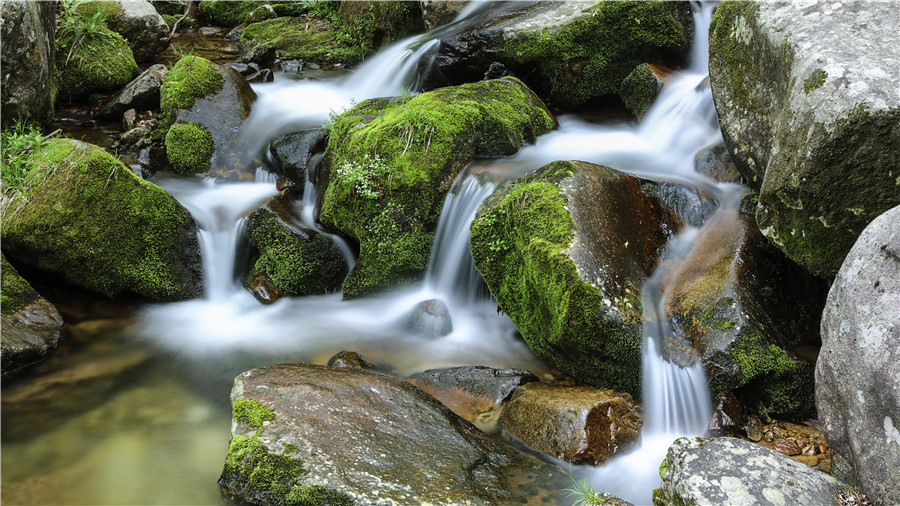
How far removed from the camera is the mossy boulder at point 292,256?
243 inches

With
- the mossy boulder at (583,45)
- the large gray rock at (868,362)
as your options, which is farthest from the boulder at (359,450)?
the mossy boulder at (583,45)

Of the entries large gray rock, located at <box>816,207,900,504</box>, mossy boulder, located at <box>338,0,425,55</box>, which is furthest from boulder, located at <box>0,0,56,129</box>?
large gray rock, located at <box>816,207,900,504</box>

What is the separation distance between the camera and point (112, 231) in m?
5.81

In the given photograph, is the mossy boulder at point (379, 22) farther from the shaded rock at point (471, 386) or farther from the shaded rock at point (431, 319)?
the shaded rock at point (471, 386)

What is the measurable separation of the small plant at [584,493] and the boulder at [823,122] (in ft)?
6.97

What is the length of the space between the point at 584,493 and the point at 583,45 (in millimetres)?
5869

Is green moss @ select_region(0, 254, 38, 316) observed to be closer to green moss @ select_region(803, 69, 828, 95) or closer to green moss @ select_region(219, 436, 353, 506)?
green moss @ select_region(219, 436, 353, 506)

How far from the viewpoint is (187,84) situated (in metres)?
7.71

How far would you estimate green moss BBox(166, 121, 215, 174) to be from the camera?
7.26m

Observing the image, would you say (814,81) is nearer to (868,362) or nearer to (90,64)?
(868,362)

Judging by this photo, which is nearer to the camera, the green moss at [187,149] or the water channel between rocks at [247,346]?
the water channel between rocks at [247,346]

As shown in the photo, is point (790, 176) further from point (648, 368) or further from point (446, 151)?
point (446, 151)

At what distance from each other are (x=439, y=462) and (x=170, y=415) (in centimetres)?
207

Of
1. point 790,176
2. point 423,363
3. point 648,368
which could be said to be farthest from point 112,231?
point 790,176
